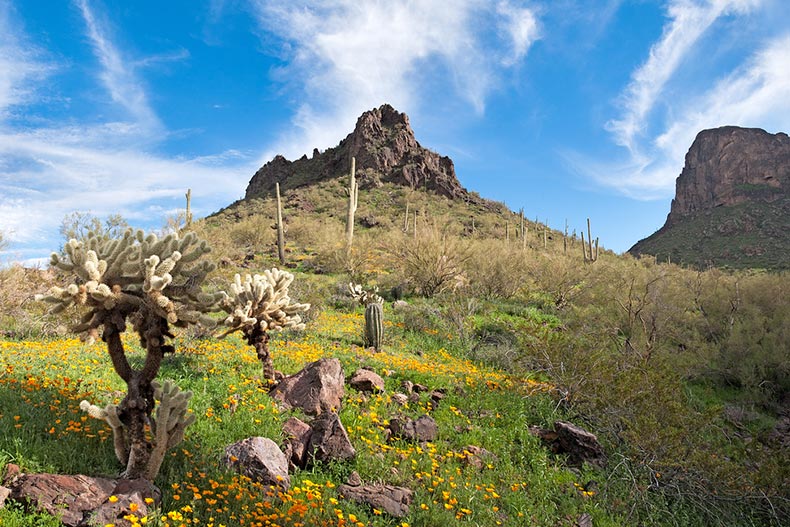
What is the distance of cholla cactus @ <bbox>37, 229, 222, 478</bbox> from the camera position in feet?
12.1

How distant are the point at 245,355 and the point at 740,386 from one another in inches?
525

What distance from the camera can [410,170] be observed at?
205 feet

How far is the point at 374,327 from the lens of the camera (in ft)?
33.3

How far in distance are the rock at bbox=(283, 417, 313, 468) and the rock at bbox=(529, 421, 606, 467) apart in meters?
3.52

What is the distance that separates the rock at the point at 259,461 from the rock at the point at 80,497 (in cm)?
86

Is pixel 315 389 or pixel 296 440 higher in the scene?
pixel 315 389

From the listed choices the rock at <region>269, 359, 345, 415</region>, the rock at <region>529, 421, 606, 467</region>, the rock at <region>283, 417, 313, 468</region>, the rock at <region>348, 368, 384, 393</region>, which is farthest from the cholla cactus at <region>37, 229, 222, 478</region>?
the rock at <region>529, 421, 606, 467</region>

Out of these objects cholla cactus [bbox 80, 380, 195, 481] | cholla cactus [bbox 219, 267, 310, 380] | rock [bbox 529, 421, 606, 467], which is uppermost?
cholla cactus [bbox 219, 267, 310, 380]

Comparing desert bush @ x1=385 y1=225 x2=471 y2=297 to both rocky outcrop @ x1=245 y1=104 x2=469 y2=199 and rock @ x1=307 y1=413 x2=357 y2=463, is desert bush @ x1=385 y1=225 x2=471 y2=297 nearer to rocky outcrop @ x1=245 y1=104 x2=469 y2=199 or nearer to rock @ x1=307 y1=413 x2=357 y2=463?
rock @ x1=307 y1=413 x2=357 y2=463

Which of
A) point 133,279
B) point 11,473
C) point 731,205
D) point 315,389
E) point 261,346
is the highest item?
point 731,205

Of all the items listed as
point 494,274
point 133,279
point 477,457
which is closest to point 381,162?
point 494,274

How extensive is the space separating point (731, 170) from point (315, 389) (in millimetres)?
95504

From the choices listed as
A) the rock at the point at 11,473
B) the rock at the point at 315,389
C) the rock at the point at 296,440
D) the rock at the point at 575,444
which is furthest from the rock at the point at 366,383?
the rock at the point at 11,473

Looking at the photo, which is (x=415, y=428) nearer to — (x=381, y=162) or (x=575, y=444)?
(x=575, y=444)
